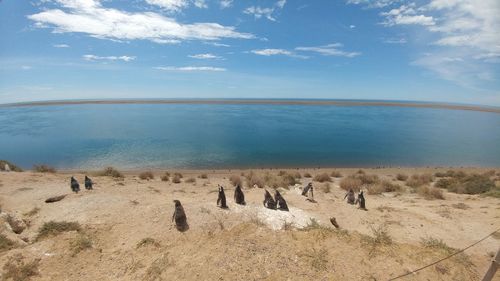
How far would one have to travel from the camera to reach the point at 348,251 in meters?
9.06

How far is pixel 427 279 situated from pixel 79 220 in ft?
38.4

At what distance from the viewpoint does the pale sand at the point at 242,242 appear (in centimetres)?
831

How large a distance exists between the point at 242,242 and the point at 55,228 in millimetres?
6653

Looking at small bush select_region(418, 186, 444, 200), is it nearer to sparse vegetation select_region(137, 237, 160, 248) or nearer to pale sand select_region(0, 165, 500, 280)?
pale sand select_region(0, 165, 500, 280)

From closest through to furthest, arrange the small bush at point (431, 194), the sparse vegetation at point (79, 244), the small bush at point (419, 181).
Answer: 1. the sparse vegetation at point (79, 244)
2. the small bush at point (431, 194)
3. the small bush at point (419, 181)

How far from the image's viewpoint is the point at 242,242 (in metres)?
9.43

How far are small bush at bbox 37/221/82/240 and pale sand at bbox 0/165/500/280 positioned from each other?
0.28m

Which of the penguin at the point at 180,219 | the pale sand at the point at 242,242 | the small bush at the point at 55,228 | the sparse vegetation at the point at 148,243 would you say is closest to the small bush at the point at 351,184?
the pale sand at the point at 242,242

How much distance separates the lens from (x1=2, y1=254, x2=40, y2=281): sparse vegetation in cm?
793

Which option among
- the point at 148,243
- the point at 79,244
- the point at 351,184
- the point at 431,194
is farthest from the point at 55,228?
the point at 431,194

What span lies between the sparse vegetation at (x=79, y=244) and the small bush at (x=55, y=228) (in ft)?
2.83

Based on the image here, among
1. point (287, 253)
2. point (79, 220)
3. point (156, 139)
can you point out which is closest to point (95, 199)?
point (79, 220)

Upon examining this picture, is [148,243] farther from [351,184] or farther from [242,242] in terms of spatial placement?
[351,184]

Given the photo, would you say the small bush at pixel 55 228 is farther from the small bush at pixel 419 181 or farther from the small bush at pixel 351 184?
the small bush at pixel 419 181
